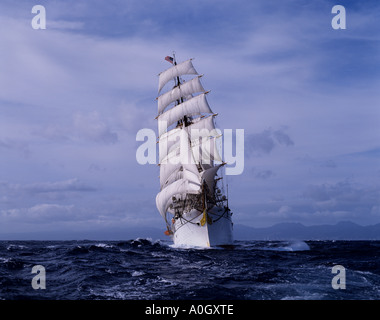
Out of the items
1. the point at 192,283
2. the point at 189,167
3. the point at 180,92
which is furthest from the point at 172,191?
the point at 192,283

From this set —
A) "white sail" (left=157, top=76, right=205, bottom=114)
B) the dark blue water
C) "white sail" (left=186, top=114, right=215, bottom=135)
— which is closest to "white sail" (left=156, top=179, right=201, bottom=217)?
"white sail" (left=186, top=114, right=215, bottom=135)

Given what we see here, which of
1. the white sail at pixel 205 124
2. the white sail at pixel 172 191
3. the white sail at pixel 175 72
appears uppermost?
the white sail at pixel 175 72

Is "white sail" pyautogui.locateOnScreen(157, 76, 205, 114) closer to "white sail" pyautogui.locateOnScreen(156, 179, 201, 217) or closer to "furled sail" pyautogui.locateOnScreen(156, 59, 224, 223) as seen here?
"furled sail" pyautogui.locateOnScreen(156, 59, 224, 223)

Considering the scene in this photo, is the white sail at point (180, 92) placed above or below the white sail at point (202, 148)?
above

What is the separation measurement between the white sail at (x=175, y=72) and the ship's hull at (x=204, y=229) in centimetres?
3055

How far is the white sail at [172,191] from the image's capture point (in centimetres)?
5341

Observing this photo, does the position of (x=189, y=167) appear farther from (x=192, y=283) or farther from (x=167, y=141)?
(x=192, y=283)

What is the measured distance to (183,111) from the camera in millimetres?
66938

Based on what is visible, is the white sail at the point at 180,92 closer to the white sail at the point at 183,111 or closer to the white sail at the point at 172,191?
the white sail at the point at 183,111

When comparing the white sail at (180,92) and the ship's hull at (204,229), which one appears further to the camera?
the white sail at (180,92)

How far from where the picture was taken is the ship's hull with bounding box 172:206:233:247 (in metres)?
48.1

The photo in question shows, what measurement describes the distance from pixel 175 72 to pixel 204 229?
36.1m

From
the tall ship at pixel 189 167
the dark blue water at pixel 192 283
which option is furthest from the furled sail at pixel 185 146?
the dark blue water at pixel 192 283
